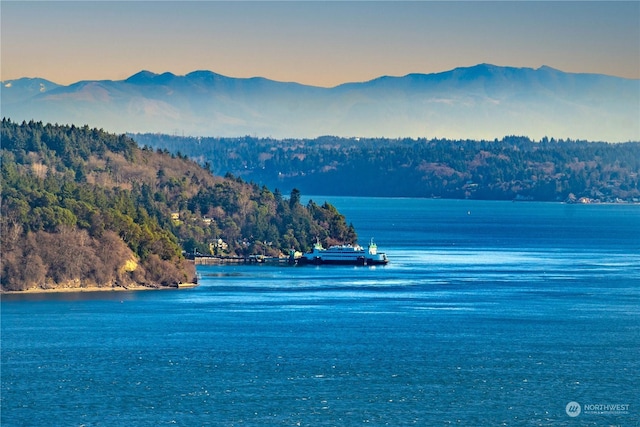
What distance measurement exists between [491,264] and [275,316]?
40828mm

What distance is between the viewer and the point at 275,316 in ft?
244

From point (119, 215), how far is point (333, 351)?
35271 millimetres

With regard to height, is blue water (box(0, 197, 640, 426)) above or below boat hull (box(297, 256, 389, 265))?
below

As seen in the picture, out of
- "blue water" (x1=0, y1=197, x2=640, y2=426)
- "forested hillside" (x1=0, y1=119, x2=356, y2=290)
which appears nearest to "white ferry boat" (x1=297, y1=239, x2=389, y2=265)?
"forested hillside" (x1=0, y1=119, x2=356, y2=290)

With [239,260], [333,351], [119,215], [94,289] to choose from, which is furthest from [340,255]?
[333,351]

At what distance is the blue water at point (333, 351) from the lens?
48500 mm

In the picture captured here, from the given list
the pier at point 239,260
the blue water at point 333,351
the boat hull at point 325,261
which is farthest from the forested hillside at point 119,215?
the boat hull at point 325,261

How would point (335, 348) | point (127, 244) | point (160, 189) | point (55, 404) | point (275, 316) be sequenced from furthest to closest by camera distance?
point (160, 189) < point (127, 244) < point (275, 316) < point (335, 348) < point (55, 404)

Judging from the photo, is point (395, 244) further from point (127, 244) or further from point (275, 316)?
point (275, 316)

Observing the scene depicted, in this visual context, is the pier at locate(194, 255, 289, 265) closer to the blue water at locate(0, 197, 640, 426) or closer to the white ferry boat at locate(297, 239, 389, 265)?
the white ferry boat at locate(297, 239, 389, 265)

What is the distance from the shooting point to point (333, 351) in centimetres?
6141

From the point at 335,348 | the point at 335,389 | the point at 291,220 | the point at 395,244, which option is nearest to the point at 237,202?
the point at 291,220

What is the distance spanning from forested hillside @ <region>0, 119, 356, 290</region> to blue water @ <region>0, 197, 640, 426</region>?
11.0ft

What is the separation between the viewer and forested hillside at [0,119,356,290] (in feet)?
280
